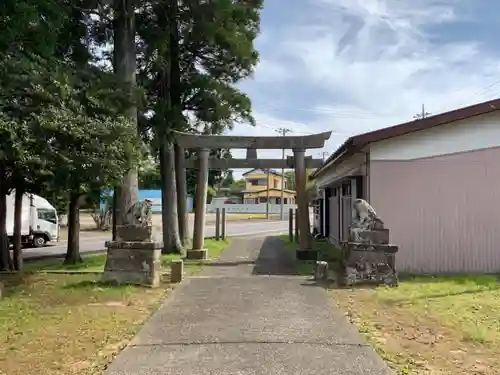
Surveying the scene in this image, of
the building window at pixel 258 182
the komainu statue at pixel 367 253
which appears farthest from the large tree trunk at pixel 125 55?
the building window at pixel 258 182

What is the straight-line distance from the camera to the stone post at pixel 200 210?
1666 centimetres

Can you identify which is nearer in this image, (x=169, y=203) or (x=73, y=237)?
(x=73, y=237)

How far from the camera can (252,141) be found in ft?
54.4

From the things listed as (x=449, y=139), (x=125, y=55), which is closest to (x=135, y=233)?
(x=125, y=55)

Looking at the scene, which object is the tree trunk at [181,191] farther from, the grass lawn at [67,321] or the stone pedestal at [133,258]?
the stone pedestal at [133,258]

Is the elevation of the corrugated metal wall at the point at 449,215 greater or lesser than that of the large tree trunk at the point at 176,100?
lesser

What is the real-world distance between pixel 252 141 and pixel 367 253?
22.4 feet

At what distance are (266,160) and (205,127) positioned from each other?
2.34 m

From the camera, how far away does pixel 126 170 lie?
11.4 metres

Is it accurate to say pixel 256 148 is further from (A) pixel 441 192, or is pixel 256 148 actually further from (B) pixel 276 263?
(A) pixel 441 192

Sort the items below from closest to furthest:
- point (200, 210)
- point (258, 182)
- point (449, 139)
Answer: point (449, 139) < point (200, 210) < point (258, 182)

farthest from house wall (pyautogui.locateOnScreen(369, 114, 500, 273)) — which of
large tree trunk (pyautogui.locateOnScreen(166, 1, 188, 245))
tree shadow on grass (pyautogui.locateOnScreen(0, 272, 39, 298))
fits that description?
tree shadow on grass (pyautogui.locateOnScreen(0, 272, 39, 298))

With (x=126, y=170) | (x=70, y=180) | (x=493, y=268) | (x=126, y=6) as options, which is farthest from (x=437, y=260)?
(x=126, y=6)

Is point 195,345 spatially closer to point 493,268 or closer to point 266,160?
point 493,268
